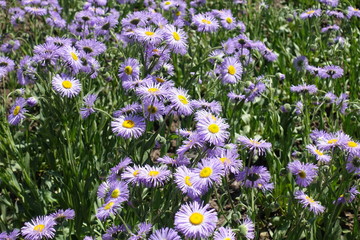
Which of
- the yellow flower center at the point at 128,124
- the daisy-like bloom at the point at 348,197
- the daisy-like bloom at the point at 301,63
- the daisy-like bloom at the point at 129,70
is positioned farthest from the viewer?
the daisy-like bloom at the point at 301,63

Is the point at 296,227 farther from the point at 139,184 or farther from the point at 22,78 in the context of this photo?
the point at 22,78

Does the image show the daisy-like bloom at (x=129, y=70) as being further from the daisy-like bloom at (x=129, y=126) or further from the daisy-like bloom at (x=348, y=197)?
the daisy-like bloom at (x=348, y=197)

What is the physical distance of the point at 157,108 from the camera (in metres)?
2.49

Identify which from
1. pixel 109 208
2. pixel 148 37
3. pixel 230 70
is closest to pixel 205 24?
pixel 230 70

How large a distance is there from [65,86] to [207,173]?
1185 millimetres

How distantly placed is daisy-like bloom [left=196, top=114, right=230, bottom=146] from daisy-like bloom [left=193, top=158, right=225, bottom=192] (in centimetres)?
13

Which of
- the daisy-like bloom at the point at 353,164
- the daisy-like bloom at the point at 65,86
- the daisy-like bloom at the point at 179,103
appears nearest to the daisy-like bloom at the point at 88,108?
the daisy-like bloom at the point at 65,86

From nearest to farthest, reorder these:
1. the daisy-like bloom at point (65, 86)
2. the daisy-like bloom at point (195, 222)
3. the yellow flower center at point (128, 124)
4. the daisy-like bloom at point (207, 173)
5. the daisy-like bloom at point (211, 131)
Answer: the daisy-like bloom at point (195, 222)
the daisy-like bloom at point (207, 173)
the daisy-like bloom at point (211, 131)
the yellow flower center at point (128, 124)
the daisy-like bloom at point (65, 86)

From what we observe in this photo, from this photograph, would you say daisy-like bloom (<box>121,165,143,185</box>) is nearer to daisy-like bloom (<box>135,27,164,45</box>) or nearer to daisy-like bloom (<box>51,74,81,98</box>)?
daisy-like bloom (<box>51,74,81,98</box>)

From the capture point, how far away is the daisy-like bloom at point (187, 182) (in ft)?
6.34

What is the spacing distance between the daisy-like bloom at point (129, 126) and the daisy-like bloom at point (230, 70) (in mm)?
1085

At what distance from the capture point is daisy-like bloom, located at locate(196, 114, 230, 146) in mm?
2098

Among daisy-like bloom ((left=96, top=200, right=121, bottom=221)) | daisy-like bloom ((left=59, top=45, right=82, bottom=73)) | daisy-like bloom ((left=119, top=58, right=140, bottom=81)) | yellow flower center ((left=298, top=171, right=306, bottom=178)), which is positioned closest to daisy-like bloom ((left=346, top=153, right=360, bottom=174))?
yellow flower center ((left=298, top=171, right=306, bottom=178))

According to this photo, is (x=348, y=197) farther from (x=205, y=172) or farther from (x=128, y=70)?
(x=128, y=70)
